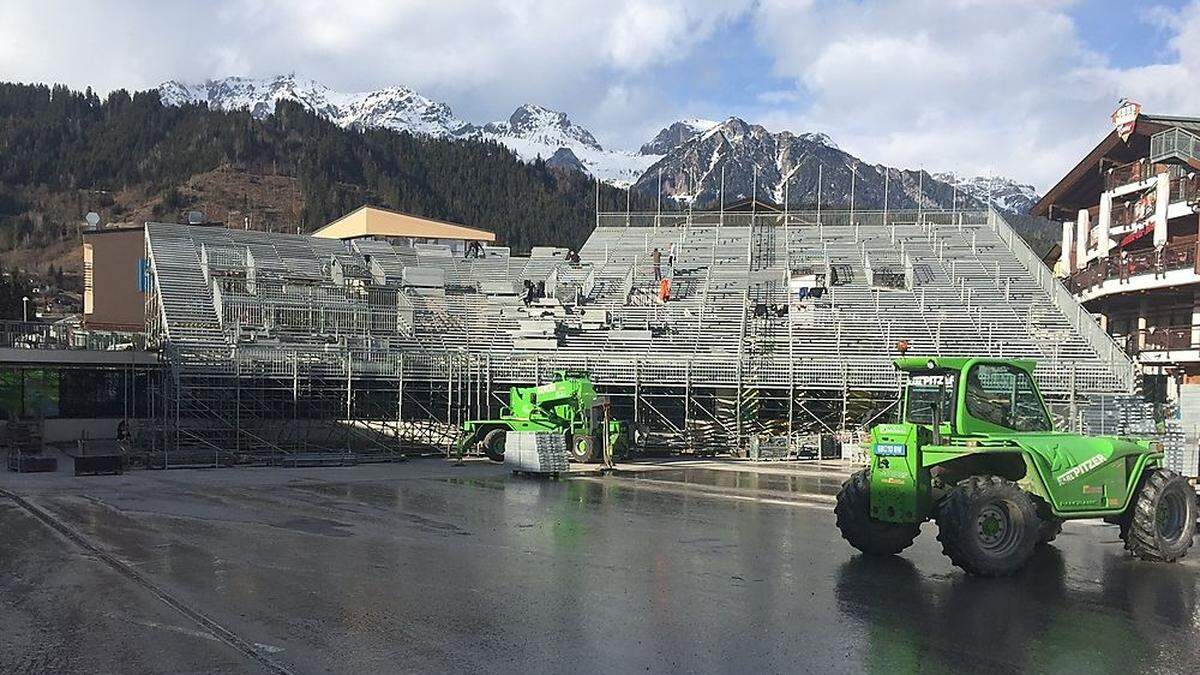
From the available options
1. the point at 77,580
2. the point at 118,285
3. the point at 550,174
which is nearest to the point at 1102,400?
the point at 77,580

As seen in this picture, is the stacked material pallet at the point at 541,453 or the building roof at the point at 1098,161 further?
the building roof at the point at 1098,161

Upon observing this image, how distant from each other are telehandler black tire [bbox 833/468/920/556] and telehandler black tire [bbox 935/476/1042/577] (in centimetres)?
136

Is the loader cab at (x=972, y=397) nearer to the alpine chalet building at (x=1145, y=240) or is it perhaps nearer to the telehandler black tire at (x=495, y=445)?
the telehandler black tire at (x=495, y=445)

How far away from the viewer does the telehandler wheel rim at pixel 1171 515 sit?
13.4 metres

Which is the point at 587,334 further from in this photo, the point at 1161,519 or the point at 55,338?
the point at 1161,519

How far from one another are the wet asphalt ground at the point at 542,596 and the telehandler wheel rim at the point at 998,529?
40 cm

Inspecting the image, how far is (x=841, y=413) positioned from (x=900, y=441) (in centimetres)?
2217

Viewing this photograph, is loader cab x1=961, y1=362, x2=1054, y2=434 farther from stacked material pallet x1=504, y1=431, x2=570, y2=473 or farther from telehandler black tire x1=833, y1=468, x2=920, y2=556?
stacked material pallet x1=504, y1=431, x2=570, y2=473

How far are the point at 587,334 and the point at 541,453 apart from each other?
1337 centimetres

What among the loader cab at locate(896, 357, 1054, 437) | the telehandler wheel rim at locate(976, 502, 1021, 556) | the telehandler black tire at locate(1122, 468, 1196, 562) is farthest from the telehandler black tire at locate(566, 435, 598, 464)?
the telehandler wheel rim at locate(976, 502, 1021, 556)

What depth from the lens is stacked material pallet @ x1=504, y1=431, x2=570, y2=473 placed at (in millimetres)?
25984

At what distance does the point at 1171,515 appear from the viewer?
44.4 ft

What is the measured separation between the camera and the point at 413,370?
35.3 m

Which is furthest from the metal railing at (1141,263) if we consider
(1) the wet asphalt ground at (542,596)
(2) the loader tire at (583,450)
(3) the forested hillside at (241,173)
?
(3) the forested hillside at (241,173)
